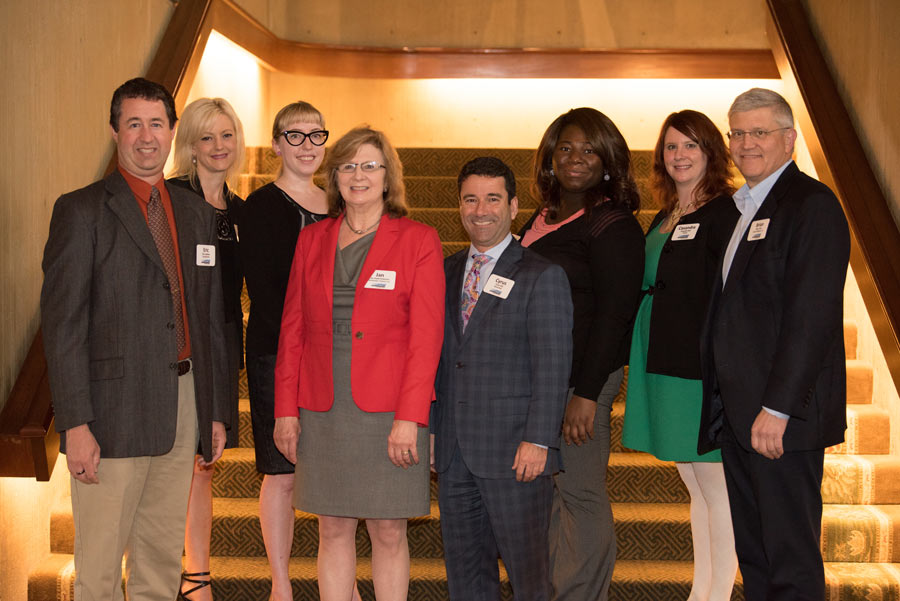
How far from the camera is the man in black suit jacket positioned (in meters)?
2.22

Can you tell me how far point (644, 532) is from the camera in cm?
343

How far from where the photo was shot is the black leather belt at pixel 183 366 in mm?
2469

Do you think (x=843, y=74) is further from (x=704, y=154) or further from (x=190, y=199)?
(x=190, y=199)

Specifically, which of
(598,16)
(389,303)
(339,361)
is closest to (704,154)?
(389,303)

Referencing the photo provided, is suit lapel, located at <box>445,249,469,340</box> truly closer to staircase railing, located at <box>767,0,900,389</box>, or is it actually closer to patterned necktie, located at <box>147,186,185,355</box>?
patterned necktie, located at <box>147,186,185,355</box>

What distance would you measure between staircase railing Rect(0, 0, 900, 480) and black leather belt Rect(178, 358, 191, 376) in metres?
0.69

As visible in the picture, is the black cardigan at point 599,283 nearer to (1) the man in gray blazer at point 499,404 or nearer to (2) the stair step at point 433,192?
(1) the man in gray blazer at point 499,404

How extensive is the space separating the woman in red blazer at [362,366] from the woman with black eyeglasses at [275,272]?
0.29 metres

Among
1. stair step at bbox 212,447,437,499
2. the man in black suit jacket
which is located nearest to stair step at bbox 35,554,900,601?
stair step at bbox 212,447,437,499

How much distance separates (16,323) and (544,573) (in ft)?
6.47

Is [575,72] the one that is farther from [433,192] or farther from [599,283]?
[599,283]

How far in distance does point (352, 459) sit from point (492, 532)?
47 cm

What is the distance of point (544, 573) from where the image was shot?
2.53 meters

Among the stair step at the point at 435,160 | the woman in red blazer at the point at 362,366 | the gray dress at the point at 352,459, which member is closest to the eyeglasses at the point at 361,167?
the woman in red blazer at the point at 362,366
